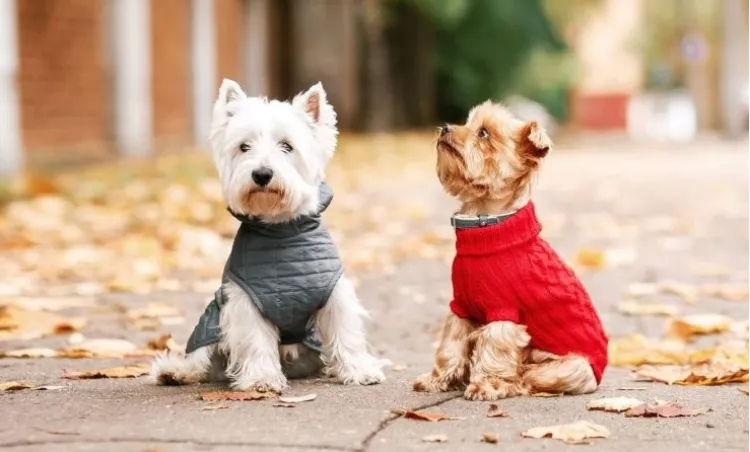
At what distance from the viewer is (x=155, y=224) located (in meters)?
11.0

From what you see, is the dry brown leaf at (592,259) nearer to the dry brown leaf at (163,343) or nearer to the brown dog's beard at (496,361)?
the dry brown leaf at (163,343)

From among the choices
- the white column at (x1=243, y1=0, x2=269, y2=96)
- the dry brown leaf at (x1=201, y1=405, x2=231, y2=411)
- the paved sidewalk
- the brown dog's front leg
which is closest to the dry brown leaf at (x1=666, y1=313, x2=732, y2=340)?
the paved sidewalk

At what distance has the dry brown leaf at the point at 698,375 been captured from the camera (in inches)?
202

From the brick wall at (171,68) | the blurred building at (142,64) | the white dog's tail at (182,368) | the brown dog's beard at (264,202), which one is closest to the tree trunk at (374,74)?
the blurred building at (142,64)

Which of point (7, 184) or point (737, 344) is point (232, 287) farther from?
point (7, 184)

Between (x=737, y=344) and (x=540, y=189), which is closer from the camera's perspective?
(x=737, y=344)

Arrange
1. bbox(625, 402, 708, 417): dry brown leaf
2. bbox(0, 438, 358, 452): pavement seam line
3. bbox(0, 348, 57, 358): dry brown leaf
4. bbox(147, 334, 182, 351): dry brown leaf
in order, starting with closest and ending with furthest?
bbox(0, 438, 358, 452): pavement seam line → bbox(625, 402, 708, 417): dry brown leaf → bbox(0, 348, 57, 358): dry brown leaf → bbox(147, 334, 182, 351): dry brown leaf

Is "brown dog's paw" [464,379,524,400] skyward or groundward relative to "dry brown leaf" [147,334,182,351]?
skyward

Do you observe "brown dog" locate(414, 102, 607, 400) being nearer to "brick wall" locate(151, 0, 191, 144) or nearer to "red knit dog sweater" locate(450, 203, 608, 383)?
"red knit dog sweater" locate(450, 203, 608, 383)

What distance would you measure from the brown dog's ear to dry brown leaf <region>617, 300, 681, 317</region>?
9.31 feet

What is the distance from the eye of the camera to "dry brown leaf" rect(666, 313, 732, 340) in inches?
256

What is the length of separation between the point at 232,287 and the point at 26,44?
39.6ft

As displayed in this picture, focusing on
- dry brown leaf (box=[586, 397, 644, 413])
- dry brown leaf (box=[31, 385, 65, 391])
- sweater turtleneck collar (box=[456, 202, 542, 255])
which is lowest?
dry brown leaf (box=[586, 397, 644, 413])

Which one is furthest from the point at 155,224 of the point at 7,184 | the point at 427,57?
the point at 427,57
